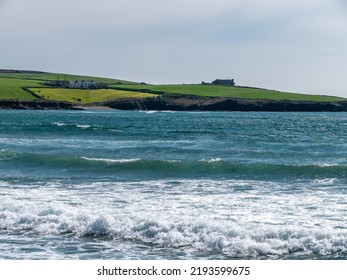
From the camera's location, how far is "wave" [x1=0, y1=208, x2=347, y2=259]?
14219mm

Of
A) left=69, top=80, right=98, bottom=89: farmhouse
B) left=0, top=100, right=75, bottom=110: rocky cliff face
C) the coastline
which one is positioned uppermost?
left=69, top=80, right=98, bottom=89: farmhouse

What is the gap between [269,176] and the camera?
1069 inches

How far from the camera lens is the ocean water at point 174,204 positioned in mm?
14461

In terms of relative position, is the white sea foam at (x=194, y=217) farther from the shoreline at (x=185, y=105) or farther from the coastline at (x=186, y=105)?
the shoreline at (x=185, y=105)

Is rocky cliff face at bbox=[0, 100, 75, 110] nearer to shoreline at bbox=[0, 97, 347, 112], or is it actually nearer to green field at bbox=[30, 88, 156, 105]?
shoreline at bbox=[0, 97, 347, 112]

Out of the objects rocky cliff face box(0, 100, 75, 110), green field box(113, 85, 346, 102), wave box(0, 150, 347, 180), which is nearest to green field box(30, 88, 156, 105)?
rocky cliff face box(0, 100, 75, 110)

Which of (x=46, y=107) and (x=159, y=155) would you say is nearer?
(x=159, y=155)

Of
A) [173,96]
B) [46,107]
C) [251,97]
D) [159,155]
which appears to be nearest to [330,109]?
[251,97]

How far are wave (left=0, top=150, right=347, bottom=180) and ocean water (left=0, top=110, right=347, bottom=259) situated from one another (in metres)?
0.05

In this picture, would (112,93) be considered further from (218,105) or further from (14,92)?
(218,105)

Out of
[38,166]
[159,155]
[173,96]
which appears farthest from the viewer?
[173,96]
